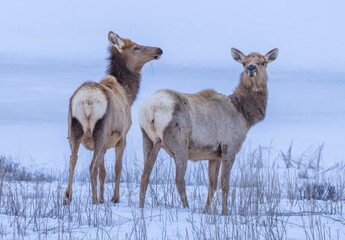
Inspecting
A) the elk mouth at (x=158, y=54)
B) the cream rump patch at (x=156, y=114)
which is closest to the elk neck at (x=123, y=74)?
the elk mouth at (x=158, y=54)

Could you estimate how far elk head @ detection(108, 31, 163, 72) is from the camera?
1119 centimetres

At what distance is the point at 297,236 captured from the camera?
19.8ft

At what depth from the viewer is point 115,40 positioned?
11.3 m

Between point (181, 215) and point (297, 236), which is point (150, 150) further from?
point (297, 236)

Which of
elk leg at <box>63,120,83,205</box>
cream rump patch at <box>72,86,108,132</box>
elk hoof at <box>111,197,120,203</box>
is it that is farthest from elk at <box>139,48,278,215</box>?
elk hoof at <box>111,197,120,203</box>

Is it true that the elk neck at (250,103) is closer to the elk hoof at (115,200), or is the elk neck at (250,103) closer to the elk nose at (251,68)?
the elk nose at (251,68)

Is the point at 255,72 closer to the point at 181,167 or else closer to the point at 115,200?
the point at 181,167

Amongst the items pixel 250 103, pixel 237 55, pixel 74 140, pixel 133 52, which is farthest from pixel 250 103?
pixel 133 52

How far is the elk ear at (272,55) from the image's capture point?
9766 mm

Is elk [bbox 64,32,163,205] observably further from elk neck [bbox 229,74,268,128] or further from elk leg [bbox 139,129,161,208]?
elk neck [bbox 229,74,268,128]

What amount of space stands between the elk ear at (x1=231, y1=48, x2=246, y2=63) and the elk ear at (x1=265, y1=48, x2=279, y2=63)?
47 cm

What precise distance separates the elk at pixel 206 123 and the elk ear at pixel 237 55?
204 millimetres

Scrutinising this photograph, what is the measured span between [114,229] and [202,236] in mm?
1071

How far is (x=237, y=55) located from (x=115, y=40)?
2890 millimetres
